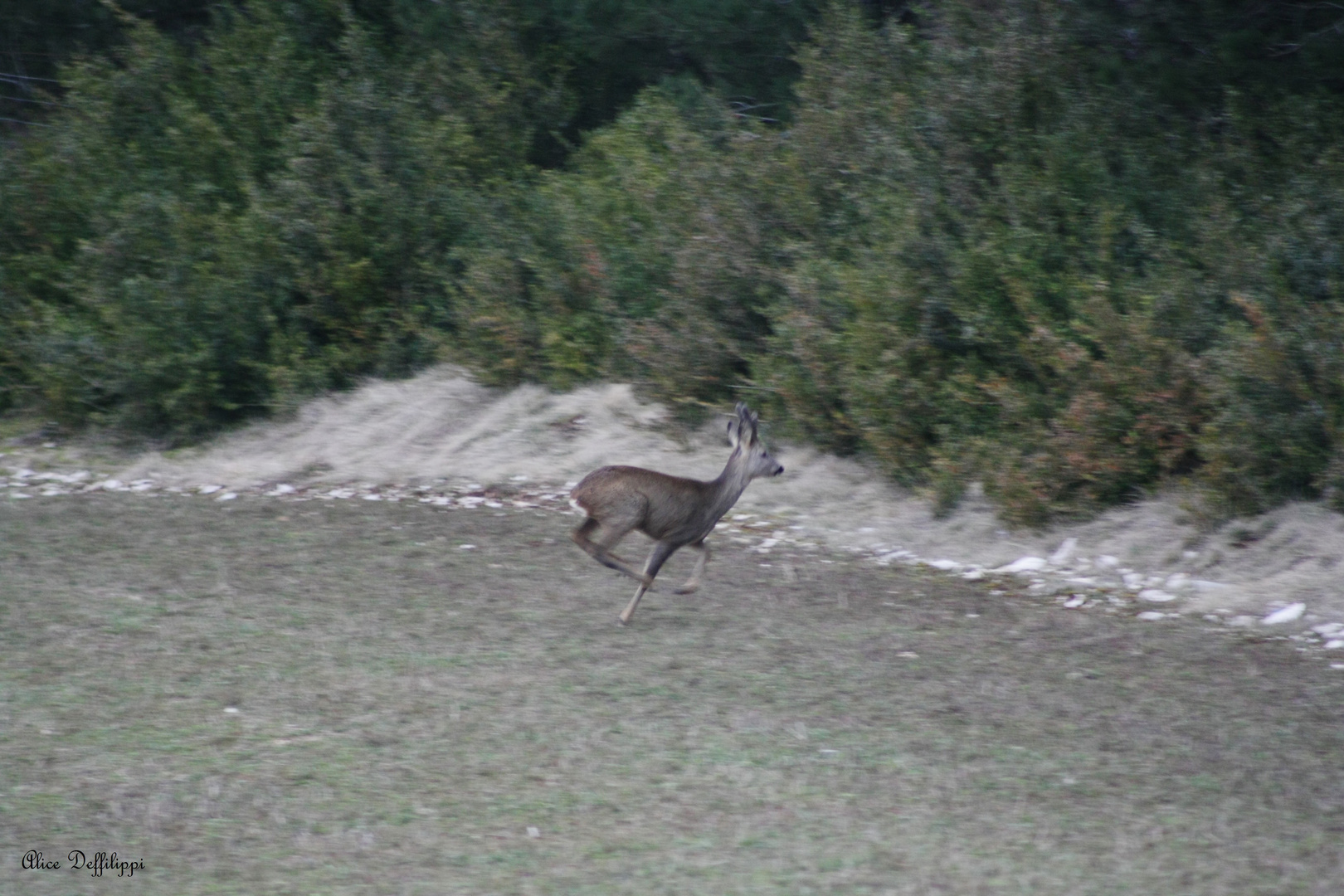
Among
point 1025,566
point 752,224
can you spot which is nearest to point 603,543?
point 1025,566

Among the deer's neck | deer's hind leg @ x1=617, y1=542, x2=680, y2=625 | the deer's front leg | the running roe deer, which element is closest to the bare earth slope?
the deer's neck

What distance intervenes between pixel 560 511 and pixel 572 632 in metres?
3.63

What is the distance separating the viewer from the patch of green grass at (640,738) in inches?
197

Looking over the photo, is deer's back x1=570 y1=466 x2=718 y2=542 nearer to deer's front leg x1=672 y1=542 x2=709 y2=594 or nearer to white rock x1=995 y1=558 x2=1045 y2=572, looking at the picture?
deer's front leg x1=672 y1=542 x2=709 y2=594

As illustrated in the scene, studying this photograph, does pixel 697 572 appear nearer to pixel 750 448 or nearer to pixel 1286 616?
pixel 750 448

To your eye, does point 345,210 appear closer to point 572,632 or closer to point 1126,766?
point 572,632

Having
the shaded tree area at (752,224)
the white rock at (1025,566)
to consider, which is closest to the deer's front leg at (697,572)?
the white rock at (1025,566)

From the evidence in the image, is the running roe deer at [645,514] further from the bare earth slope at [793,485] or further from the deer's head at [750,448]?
the bare earth slope at [793,485]

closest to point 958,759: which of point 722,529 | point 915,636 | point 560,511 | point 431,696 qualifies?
point 915,636

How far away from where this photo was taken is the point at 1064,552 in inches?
380

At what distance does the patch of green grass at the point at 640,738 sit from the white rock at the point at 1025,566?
0.55 meters

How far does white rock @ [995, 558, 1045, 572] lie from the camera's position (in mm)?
9523

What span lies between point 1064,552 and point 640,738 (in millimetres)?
4484

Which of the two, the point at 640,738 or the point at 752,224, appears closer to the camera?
the point at 640,738
